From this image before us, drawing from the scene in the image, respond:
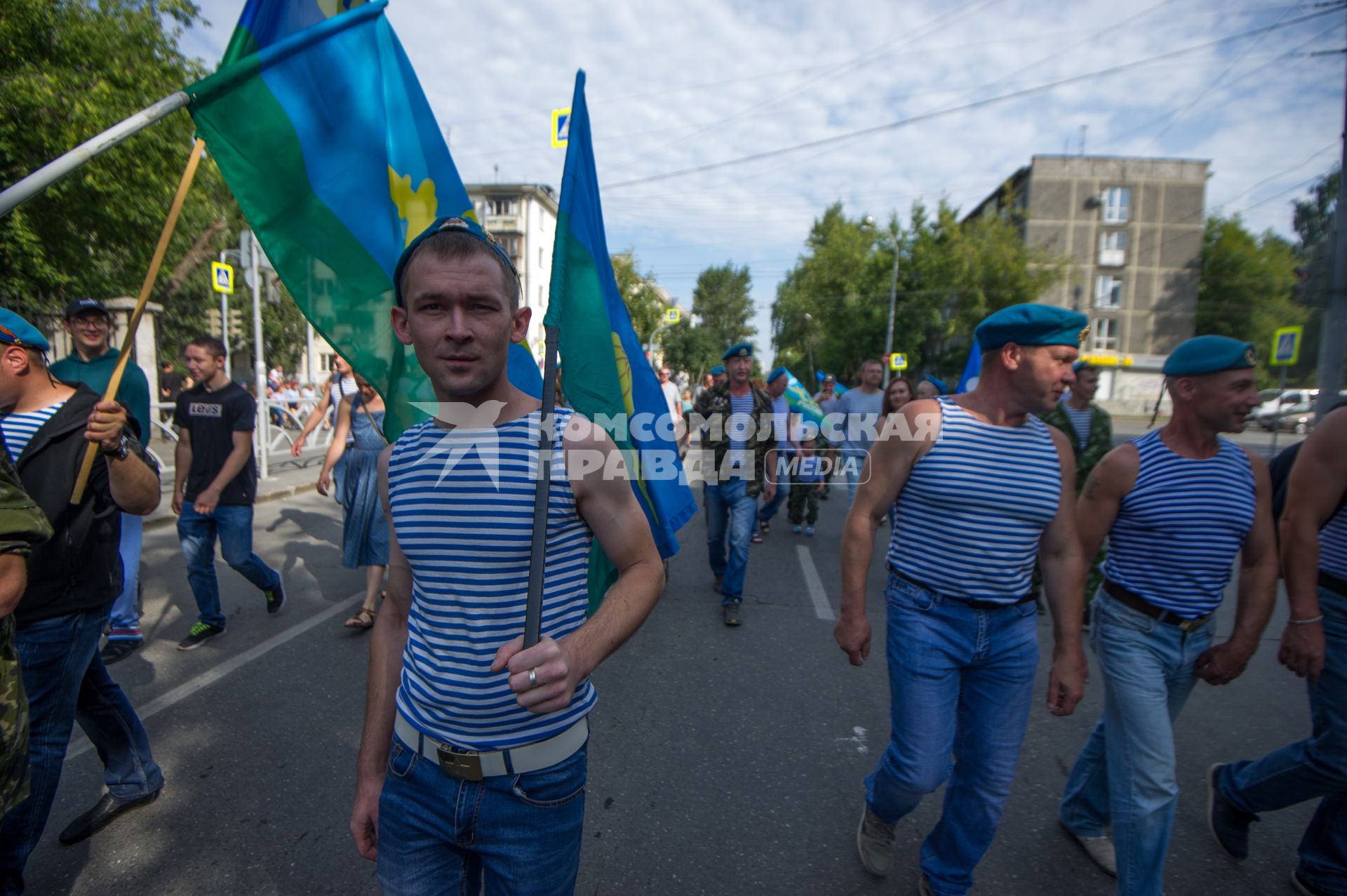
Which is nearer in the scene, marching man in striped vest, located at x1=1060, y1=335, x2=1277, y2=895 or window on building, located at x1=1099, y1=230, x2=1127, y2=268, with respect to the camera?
marching man in striped vest, located at x1=1060, y1=335, x2=1277, y2=895

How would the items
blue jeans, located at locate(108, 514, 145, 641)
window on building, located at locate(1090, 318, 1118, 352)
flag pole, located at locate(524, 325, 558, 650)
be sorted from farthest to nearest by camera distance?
window on building, located at locate(1090, 318, 1118, 352), blue jeans, located at locate(108, 514, 145, 641), flag pole, located at locate(524, 325, 558, 650)

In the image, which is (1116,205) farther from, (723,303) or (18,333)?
(18,333)

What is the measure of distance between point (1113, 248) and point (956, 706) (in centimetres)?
5561

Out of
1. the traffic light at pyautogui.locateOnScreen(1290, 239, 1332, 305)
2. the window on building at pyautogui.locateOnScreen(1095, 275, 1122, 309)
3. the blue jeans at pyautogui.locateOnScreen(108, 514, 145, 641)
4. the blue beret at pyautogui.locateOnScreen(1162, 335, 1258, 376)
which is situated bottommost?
the blue jeans at pyautogui.locateOnScreen(108, 514, 145, 641)

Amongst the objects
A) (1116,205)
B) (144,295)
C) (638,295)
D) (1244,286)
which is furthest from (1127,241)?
(144,295)

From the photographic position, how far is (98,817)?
2.71 meters

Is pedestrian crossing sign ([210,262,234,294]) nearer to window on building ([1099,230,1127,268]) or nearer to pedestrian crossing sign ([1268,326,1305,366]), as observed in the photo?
pedestrian crossing sign ([1268,326,1305,366])

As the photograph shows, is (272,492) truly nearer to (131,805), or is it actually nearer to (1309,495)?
(131,805)

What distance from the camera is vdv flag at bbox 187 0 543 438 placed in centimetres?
223

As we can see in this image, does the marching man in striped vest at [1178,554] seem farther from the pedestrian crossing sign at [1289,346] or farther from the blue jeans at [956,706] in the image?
the pedestrian crossing sign at [1289,346]

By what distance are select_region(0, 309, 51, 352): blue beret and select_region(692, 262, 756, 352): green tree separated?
81687 mm

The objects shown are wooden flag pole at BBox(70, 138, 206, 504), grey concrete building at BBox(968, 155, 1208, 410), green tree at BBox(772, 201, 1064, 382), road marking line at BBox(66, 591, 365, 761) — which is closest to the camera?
wooden flag pole at BBox(70, 138, 206, 504)

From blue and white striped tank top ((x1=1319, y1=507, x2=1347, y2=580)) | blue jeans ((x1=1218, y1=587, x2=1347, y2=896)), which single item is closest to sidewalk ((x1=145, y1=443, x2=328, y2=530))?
blue jeans ((x1=1218, y1=587, x2=1347, y2=896))

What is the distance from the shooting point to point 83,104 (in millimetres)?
8164
